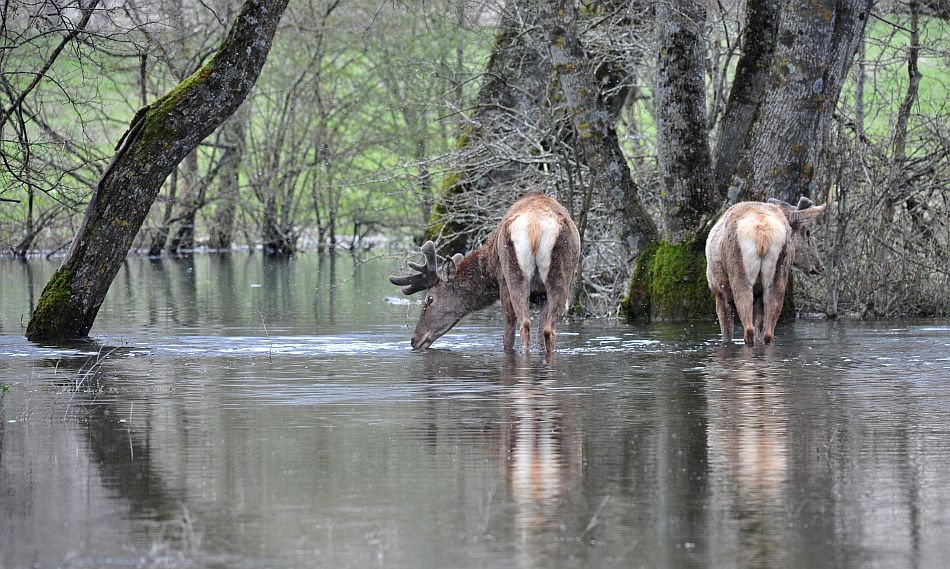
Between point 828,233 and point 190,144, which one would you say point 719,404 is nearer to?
point 190,144

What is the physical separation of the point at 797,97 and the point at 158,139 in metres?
7.59

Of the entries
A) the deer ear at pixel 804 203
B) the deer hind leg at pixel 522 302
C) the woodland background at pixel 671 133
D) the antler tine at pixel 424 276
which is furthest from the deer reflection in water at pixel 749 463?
the woodland background at pixel 671 133

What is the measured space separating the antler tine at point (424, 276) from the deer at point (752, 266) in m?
3.15

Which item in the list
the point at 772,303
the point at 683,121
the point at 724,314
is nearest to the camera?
the point at 772,303

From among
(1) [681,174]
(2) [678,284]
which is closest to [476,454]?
(2) [678,284]

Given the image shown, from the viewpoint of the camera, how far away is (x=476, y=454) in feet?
29.0

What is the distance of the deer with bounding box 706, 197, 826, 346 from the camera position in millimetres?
15859

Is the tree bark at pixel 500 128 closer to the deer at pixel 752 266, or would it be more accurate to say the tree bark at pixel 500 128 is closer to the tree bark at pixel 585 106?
the tree bark at pixel 585 106

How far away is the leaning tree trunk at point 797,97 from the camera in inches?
727

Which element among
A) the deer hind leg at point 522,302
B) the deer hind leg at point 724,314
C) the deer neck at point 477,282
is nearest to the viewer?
the deer hind leg at point 522,302

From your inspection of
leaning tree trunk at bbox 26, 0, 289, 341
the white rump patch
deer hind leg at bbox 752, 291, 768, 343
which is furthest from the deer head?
deer hind leg at bbox 752, 291, 768, 343

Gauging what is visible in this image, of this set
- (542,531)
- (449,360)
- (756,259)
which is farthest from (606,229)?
(542,531)

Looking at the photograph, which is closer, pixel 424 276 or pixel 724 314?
pixel 724 314

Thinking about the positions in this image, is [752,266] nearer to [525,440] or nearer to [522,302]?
[522,302]
